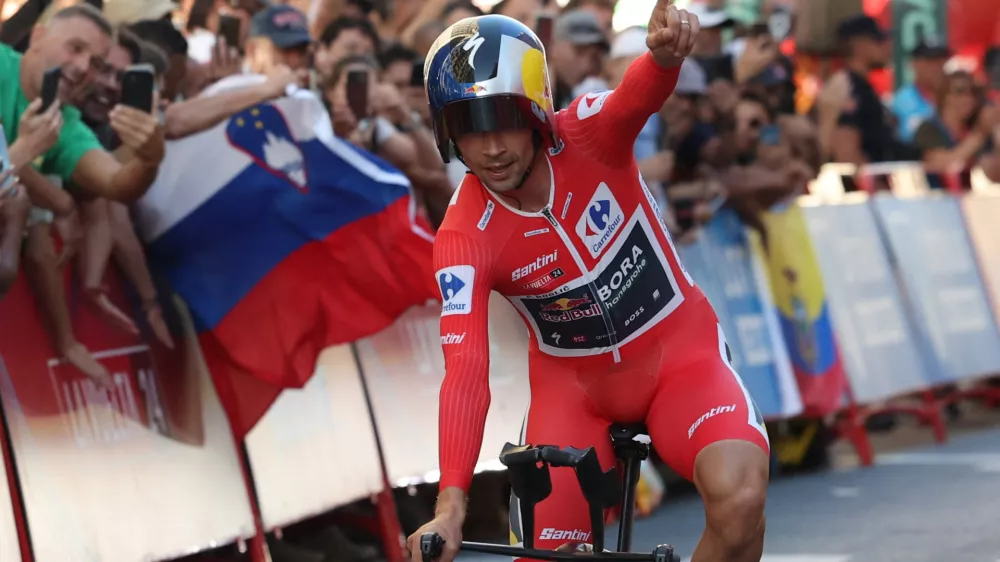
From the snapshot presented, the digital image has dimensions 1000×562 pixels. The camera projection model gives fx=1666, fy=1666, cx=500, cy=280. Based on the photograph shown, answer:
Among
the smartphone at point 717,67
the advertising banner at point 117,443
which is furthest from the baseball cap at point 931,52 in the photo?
the advertising banner at point 117,443

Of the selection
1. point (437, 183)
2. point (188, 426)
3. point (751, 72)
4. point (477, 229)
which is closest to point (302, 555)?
point (188, 426)

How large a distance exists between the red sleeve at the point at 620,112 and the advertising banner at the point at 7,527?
289cm

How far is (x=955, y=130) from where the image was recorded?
16.2 m

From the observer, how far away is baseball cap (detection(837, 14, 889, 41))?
15.3 metres

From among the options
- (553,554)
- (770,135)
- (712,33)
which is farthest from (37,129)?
(770,135)

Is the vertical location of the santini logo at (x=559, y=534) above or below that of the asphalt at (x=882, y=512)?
above

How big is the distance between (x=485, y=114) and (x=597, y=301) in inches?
31.6

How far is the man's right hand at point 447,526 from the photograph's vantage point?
4.03 meters

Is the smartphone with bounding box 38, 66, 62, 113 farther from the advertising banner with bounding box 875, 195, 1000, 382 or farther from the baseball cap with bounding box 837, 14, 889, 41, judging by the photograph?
the baseball cap with bounding box 837, 14, 889, 41

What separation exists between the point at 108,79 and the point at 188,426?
164cm

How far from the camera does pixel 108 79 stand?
7422 millimetres

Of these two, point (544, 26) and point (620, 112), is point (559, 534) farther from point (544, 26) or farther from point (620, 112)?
point (544, 26)

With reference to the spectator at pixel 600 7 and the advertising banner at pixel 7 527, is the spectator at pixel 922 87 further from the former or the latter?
the advertising banner at pixel 7 527

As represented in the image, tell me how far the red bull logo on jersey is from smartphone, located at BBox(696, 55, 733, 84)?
20.6 feet
